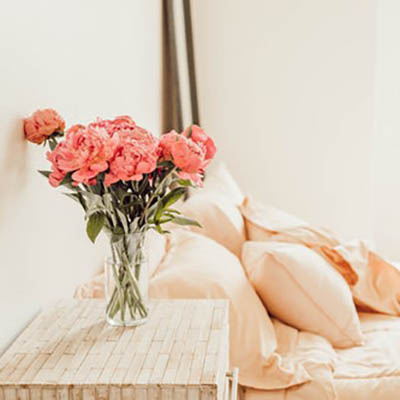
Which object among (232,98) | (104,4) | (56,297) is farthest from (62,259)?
(232,98)

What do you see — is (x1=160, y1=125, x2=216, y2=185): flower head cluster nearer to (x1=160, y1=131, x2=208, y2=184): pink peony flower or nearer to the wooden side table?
(x1=160, y1=131, x2=208, y2=184): pink peony flower

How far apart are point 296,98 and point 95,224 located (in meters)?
2.56

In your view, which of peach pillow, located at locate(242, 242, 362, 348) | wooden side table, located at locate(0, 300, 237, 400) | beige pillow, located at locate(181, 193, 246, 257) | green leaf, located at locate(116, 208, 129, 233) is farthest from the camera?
beige pillow, located at locate(181, 193, 246, 257)

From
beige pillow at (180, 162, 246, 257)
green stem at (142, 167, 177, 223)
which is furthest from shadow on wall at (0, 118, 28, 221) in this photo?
beige pillow at (180, 162, 246, 257)

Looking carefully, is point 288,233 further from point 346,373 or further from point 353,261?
point 346,373

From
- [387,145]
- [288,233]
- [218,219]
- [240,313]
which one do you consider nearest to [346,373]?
[240,313]

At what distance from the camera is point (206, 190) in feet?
9.11

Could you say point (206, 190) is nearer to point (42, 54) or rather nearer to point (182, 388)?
point (42, 54)

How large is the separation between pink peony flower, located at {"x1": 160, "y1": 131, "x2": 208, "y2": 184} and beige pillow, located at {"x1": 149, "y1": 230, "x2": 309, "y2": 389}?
52 cm

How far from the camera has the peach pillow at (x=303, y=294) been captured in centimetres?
199

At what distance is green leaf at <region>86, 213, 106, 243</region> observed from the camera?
1313 mm

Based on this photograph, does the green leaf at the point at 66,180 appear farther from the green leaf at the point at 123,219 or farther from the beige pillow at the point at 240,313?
the beige pillow at the point at 240,313

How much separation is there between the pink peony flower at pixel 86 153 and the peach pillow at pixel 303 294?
85 cm

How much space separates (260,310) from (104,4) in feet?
3.26
